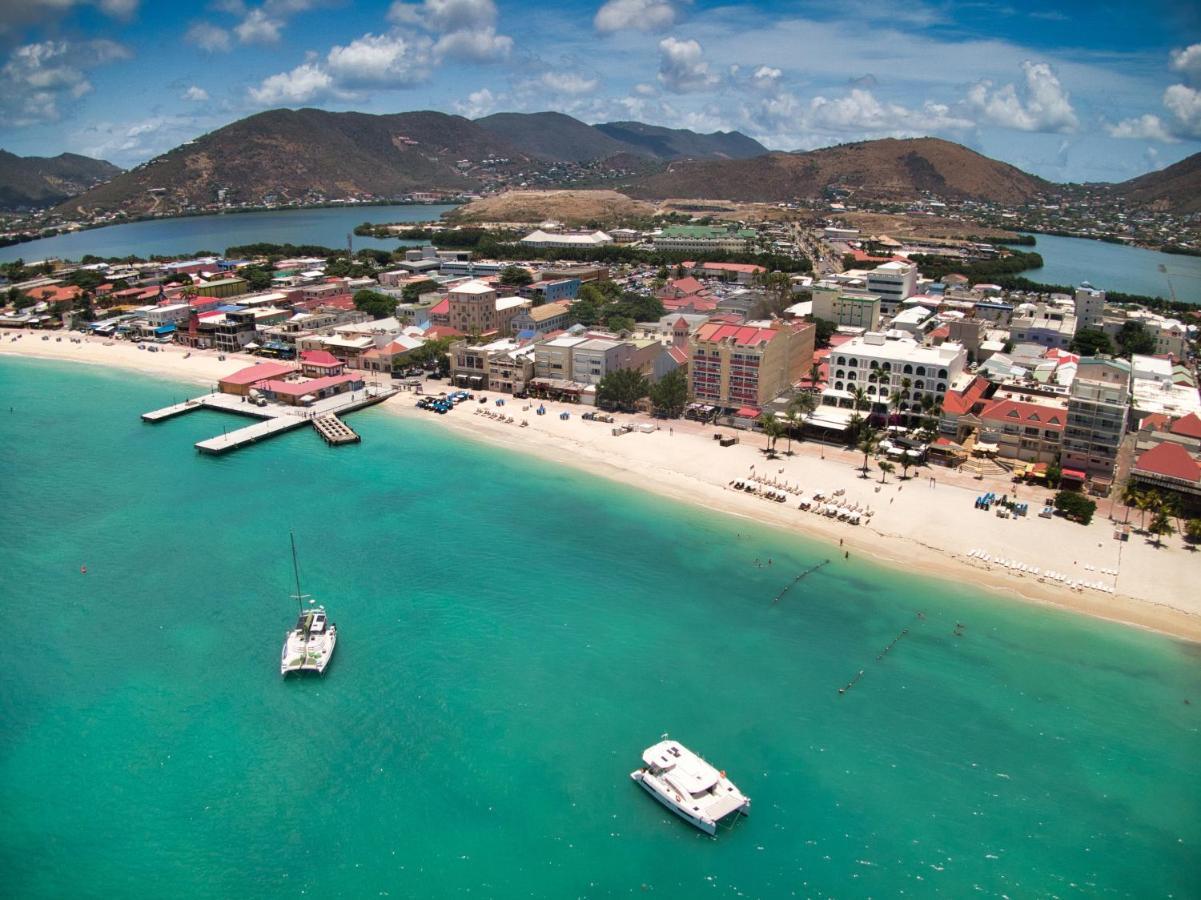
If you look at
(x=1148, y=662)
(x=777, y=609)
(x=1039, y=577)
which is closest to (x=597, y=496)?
(x=777, y=609)

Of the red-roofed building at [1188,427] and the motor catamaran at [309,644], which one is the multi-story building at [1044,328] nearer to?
the red-roofed building at [1188,427]

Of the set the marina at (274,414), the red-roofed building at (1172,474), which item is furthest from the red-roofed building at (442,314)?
the red-roofed building at (1172,474)

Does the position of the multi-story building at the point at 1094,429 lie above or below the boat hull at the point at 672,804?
above

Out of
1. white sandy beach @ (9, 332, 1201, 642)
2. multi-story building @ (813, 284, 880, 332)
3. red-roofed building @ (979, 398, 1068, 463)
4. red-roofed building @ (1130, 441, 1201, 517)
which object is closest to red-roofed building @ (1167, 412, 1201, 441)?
red-roofed building @ (1130, 441, 1201, 517)

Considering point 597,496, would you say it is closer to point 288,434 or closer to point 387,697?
point 387,697

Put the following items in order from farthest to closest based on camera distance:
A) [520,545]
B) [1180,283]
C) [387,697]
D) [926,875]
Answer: [1180,283] → [520,545] → [387,697] → [926,875]

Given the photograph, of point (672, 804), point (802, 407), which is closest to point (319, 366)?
point (802, 407)
